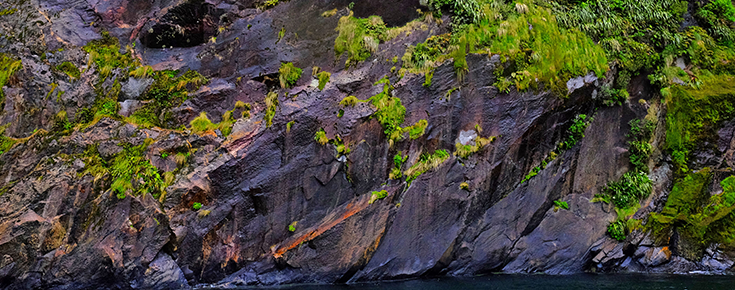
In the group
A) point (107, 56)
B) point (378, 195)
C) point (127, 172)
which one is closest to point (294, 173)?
point (378, 195)

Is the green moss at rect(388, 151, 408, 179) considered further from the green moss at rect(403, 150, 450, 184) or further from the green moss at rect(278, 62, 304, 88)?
the green moss at rect(278, 62, 304, 88)

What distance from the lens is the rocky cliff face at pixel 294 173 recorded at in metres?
11.5

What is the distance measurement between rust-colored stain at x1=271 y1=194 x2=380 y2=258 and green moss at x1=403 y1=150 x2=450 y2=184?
1486 millimetres

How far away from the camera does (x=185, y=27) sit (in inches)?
612

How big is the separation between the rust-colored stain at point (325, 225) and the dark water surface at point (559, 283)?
111 cm

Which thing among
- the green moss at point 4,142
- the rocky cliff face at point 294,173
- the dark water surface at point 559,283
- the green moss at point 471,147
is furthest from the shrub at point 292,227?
the green moss at point 4,142

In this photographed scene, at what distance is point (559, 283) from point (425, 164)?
4.99 meters

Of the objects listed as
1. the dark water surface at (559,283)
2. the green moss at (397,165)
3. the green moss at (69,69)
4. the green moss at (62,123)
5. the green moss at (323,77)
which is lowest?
the dark water surface at (559,283)

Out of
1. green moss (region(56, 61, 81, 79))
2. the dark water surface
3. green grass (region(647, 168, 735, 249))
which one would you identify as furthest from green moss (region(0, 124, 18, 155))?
green grass (region(647, 168, 735, 249))

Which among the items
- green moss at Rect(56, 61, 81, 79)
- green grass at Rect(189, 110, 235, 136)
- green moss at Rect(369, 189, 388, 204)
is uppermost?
green moss at Rect(56, 61, 81, 79)

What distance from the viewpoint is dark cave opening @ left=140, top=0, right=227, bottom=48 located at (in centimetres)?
1533

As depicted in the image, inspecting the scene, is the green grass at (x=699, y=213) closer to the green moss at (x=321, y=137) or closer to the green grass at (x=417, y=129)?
the green grass at (x=417, y=129)

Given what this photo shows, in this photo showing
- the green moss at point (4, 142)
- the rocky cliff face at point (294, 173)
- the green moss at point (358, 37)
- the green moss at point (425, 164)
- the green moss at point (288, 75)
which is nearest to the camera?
the rocky cliff face at point (294, 173)

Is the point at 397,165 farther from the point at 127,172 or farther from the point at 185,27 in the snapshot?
the point at 185,27
